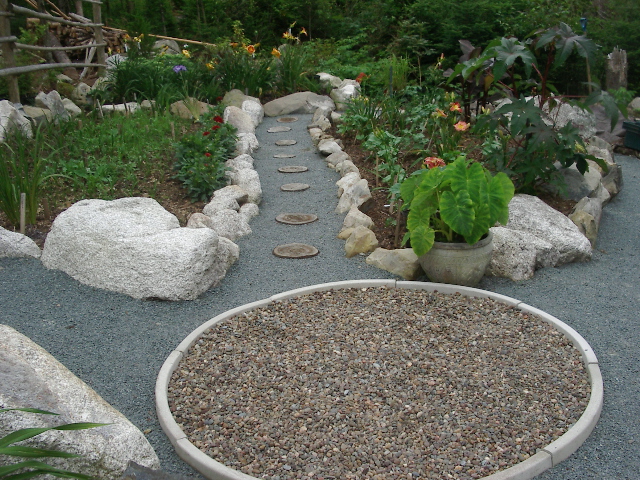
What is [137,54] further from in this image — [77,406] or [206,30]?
[77,406]

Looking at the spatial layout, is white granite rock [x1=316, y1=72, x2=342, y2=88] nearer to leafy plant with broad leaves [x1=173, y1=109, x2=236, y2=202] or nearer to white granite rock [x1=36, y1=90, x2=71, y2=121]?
leafy plant with broad leaves [x1=173, y1=109, x2=236, y2=202]

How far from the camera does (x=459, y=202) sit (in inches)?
146

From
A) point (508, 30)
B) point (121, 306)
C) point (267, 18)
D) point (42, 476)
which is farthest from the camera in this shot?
point (267, 18)

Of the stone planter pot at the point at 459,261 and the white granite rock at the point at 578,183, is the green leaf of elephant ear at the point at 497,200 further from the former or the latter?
the white granite rock at the point at 578,183

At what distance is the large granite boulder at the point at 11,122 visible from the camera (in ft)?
18.6

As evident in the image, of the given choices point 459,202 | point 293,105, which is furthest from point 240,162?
point 459,202

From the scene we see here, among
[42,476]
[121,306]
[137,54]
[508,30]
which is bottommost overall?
[121,306]

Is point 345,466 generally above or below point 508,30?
below

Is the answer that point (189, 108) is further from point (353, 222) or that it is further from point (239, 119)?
point (353, 222)

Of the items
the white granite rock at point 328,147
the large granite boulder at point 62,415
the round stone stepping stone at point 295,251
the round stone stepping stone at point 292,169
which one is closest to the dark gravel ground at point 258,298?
the round stone stepping stone at point 295,251

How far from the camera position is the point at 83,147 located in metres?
5.76

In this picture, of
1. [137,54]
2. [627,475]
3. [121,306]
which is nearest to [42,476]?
[121,306]

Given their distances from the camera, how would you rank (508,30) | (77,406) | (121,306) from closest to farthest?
(77,406), (121,306), (508,30)

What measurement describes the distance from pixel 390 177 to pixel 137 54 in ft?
20.7
